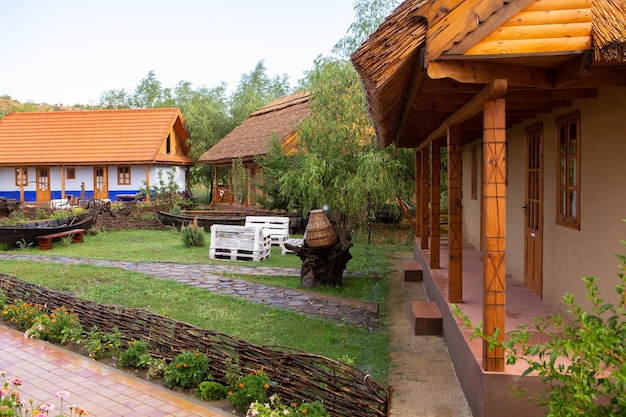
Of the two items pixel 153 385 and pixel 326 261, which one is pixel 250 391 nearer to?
pixel 153 385

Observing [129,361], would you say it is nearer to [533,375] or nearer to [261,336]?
[261,336]

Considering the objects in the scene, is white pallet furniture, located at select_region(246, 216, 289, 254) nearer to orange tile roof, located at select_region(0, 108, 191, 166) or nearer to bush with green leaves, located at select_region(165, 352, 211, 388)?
bush with green leaves, located at select_region(165, 352, 211, 388)

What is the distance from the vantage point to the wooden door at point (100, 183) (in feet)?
107

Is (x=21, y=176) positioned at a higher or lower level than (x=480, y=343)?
higher

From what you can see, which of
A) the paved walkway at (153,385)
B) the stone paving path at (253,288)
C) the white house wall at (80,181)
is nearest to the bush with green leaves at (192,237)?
the stone paving path at (253,288)

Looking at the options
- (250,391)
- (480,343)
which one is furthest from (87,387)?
(480,343)

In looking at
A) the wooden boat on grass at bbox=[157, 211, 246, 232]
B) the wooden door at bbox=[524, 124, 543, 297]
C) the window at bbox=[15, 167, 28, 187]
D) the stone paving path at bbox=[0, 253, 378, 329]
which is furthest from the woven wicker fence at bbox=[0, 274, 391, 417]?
the window at bbox=[15, 167, 28, 187]

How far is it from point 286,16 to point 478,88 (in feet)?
100

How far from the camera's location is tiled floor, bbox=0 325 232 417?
15.6 feet

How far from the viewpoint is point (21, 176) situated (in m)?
33.7

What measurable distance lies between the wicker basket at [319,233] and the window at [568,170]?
424cm

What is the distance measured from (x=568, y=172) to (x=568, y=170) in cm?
2

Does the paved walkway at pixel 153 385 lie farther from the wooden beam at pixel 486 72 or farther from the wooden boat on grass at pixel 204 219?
the wooden boat on grass at pixel 204 219

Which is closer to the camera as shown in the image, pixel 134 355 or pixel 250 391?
pixel 250 391
